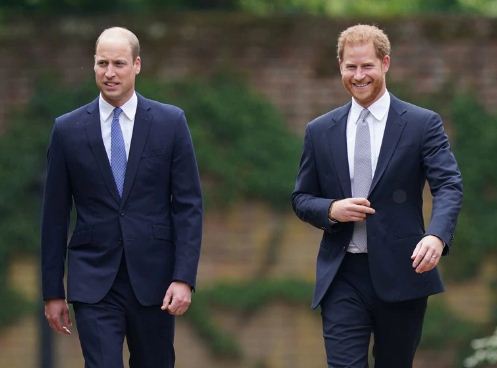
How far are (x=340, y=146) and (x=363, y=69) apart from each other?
35 centimetres

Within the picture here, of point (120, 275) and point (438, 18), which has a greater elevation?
point (438, 18)

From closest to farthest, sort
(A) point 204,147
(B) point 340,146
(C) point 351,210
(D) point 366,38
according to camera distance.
A: (C) point 351,210 → (D) point 366,38 → (B) point 340,146 → (A) point 204,147

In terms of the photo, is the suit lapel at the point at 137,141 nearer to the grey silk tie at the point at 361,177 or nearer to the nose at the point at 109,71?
the nose at the point at 109,71

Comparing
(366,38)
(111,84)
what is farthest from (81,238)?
(366,38)

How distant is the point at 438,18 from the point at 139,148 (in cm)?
452

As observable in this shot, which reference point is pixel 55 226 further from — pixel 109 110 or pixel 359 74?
pixel 359 74

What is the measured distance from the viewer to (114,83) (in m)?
6.25

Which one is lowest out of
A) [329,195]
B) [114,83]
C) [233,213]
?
[233,213]

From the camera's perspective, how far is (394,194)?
618 cm

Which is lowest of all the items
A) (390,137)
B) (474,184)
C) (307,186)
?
(474,184)

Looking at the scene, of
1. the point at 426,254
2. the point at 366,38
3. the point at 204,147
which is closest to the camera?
the point at 426,254

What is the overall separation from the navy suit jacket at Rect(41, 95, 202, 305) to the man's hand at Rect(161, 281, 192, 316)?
0.04 metres

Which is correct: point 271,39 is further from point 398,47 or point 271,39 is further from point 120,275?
point 120,275

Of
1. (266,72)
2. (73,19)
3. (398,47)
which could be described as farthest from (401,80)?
(73,19)
